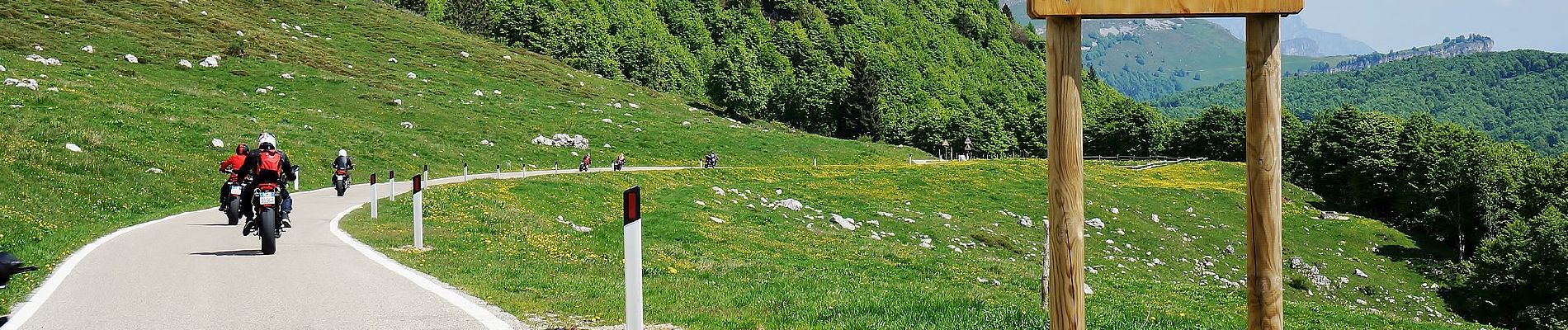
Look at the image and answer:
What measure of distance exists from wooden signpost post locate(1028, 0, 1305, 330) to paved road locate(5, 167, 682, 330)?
15.1 ft

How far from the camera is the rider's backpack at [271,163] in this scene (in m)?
15.6

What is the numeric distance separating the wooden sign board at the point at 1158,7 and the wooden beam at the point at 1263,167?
12cm

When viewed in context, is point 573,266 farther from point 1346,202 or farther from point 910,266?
point 1346,202

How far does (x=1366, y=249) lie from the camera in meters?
57.5

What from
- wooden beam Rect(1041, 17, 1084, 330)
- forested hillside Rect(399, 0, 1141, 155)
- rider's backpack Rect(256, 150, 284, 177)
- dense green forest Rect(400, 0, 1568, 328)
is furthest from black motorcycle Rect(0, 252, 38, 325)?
forested hillside Rect(399, 0, 1141, 155)

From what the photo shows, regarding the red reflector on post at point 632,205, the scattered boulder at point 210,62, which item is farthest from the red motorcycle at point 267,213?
the scattered boulder at point 210,62

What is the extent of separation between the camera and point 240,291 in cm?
1051

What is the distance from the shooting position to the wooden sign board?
5.50 m

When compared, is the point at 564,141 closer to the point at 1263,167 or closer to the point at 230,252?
the point at 230,252

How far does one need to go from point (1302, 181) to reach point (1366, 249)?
44.9 m

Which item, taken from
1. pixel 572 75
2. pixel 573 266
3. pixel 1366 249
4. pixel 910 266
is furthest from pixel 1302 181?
pixel 573 266

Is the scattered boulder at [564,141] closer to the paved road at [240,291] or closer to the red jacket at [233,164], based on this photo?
the red jacket at [233,164]

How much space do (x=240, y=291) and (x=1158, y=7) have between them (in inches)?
373

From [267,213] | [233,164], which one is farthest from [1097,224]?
[267,213]
